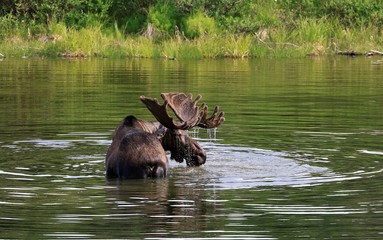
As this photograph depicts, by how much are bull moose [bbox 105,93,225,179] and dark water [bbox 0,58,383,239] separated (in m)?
0.20

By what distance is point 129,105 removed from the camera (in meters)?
20.9

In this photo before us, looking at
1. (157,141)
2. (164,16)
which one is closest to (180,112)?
(157,141)

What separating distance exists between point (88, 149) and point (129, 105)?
19.5ft

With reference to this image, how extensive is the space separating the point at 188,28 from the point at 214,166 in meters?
26.7

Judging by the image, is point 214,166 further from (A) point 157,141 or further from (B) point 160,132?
(A) point 157,141

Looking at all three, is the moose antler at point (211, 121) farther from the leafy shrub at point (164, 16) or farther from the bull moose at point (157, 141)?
the leafy shrub at point (164, 16)

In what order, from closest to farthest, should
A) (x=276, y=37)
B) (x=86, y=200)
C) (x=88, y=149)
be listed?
(x=86, y=200) → (x=88, y=149) → (x=276, y=37)

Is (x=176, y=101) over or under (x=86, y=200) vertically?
over

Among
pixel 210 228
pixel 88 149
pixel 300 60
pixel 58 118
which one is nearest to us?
pixel 210 228

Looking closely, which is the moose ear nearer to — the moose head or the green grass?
the moose head

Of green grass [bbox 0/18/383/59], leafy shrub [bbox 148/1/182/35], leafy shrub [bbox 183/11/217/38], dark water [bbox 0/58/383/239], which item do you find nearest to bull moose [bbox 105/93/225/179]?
dark water [bbox 0/58/383/239]

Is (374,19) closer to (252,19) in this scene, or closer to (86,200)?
(252,19)

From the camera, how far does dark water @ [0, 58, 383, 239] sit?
31.0 feet

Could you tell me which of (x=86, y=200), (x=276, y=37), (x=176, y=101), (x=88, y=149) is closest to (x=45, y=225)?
(x=86, y=200)
